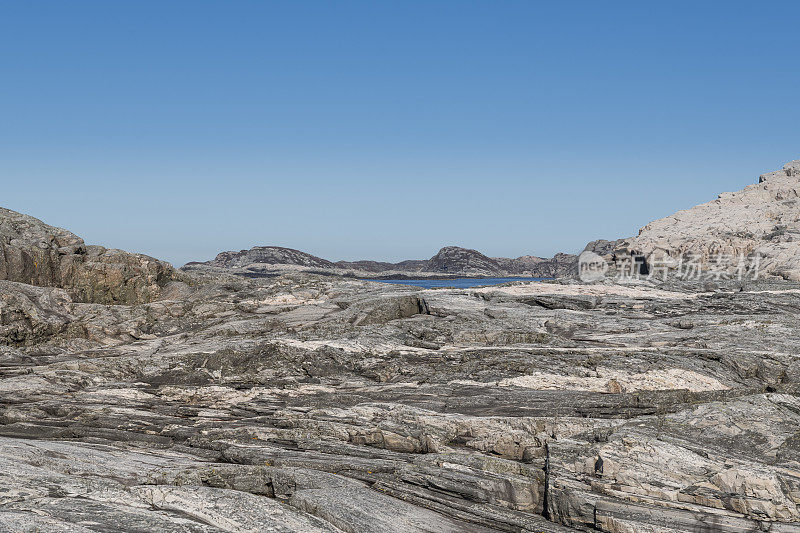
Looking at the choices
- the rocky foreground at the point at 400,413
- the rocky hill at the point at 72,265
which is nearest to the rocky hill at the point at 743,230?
the rocky foreground at the point at 400,413

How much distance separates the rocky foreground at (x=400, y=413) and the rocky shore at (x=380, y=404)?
0.11 meters

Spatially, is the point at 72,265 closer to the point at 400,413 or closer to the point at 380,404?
the point at 380,404

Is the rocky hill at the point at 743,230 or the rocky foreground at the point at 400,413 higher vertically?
the rocky hill at the point at 743,230

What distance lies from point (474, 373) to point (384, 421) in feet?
24.5

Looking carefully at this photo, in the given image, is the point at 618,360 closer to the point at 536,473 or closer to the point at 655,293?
the point at 536,473

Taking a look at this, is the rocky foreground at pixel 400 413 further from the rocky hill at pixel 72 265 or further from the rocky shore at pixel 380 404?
the rocky hill at pixel 72 265

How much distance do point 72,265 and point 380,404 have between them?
33.7 metres

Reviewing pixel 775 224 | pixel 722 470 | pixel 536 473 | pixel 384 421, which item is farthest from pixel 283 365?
pixel 775 224

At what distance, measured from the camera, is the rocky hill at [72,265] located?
4650 cm

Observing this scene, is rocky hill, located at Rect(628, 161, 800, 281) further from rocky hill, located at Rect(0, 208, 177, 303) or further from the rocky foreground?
rocky hill, located at Rect(0, 208, 177, 303)

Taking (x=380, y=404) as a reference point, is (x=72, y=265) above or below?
above

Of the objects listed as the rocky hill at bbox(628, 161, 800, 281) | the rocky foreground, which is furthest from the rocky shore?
the rocky hill at bbox(628, 161, 800, 281)

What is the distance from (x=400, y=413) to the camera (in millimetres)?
25906

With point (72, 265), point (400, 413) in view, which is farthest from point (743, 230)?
point (72, 265)
